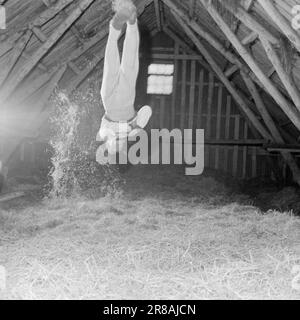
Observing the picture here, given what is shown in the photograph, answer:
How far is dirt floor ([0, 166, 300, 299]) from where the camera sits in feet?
7.91

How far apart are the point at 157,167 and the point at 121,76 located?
4639mm

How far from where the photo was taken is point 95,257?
9.48ft

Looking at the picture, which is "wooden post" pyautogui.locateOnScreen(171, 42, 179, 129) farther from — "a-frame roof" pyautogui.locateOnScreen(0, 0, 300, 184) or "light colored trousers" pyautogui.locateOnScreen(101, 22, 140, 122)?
"light colored trousers" pyautogui.locateOnScreen(101, 22, 140, 122)

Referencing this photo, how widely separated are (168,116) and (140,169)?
168 centimetres

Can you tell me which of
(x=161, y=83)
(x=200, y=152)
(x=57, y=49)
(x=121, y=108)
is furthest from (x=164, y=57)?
(x=121, y=108)

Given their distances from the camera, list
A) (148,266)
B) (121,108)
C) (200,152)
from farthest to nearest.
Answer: (200,152)
(121,108)
(148,266)

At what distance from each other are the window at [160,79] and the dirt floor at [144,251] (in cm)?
462

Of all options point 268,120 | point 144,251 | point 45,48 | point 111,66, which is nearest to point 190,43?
point 268,120

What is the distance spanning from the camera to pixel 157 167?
8.49 metres

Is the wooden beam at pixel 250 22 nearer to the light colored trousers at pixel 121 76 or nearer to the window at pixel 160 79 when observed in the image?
the light colored trousers at pixel 121 76

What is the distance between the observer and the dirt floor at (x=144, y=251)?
2.41 metres

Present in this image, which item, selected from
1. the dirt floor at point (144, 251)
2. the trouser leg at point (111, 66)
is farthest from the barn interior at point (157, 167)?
the trouser leg at point (111, 66)

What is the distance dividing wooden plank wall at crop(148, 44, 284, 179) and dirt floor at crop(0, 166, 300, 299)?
4249mm
